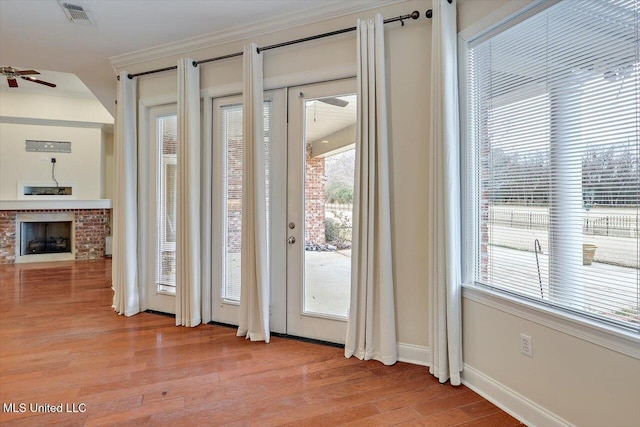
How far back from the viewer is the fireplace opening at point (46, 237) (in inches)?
278

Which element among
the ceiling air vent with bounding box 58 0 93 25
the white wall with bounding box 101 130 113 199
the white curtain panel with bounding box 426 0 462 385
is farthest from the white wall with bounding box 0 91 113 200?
the white curtain panel with bounding box 426 0 462 385

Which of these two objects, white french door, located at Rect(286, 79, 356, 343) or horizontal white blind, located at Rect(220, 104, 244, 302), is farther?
horizontal white blind, located at Rect(220, 104, 244, 302)

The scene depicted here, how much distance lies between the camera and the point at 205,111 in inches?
130

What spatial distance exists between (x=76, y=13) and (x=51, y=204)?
17.5 feet

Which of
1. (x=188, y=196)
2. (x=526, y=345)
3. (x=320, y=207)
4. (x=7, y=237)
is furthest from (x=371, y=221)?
(x=7, y=237)

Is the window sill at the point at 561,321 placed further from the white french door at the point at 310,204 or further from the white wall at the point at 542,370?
the white french door at the point at 310,204

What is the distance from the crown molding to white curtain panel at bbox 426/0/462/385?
23.3 inches

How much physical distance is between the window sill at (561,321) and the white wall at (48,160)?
7.78m

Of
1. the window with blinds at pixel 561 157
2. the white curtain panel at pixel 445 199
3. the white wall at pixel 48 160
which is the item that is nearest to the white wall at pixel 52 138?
the white wall at pixel 48 160

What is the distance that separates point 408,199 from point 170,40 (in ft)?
9.15

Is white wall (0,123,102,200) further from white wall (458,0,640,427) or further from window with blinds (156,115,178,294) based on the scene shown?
white wall (458,0,640,427)

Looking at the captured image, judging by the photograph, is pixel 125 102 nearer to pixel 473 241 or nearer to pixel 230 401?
pixel 230 401

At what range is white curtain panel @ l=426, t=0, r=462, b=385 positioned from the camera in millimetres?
2197

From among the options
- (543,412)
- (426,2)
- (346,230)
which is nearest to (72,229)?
(346,230)
